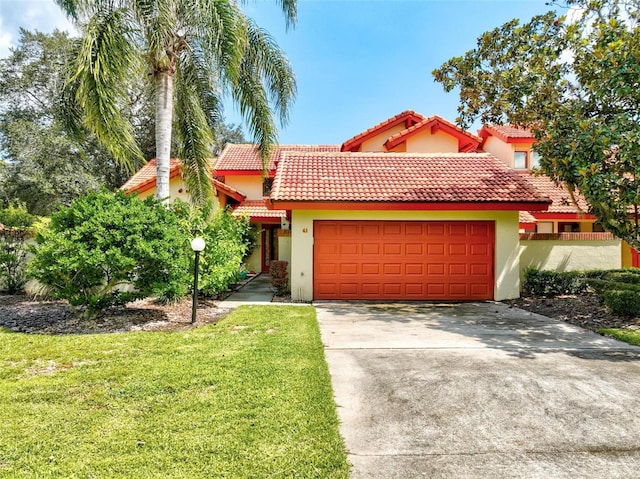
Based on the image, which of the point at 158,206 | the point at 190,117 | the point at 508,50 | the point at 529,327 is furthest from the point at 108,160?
the point at 529,327

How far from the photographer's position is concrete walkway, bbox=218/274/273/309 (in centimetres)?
1043

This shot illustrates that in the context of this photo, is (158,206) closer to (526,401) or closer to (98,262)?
(98,262)

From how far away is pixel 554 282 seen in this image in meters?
11.3

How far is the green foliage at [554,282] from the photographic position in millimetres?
11234

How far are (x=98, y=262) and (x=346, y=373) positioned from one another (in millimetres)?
5051

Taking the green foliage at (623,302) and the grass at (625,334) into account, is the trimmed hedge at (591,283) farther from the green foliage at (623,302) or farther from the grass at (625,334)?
the grass at (625,334)

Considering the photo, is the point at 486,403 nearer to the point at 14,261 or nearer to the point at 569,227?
the point at 14,261

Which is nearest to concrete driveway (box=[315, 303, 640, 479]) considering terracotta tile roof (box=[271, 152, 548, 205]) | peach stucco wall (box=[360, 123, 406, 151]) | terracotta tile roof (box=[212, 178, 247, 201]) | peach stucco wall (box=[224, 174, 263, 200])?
terracotta tile roof (box=[271, 152, 548, 205])

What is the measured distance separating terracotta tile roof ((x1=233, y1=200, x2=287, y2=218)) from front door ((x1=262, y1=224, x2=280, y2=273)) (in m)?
1.20

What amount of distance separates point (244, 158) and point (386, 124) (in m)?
8.84

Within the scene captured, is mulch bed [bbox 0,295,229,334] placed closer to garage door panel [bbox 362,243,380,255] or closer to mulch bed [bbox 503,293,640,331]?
garage door panel [bbox 362,243,380,255]

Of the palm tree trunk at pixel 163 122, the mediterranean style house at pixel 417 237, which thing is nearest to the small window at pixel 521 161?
the mediterranean style house at pixel 417 237

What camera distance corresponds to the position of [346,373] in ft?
16.2

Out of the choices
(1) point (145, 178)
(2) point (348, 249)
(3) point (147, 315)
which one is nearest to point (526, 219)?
(2) point (348, 249)
